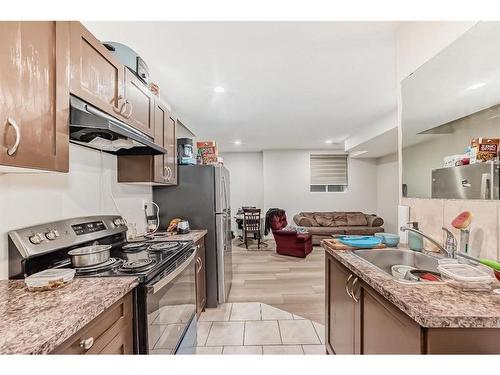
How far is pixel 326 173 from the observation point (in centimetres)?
711

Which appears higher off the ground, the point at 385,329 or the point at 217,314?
the point at 385,329

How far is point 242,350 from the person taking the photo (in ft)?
6.83

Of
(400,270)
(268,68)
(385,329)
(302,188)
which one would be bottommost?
(385,329)

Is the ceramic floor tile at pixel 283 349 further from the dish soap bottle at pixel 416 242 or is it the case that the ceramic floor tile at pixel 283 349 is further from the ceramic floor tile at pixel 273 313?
the dish soap bottle at pixel 416 242

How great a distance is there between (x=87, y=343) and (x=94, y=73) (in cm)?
128

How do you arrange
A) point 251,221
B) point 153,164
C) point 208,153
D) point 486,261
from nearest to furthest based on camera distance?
point 486,261 < point 153,164 < point 208,153 < point 251,221

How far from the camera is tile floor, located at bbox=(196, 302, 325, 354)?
2.09 m

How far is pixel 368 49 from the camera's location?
2111mm

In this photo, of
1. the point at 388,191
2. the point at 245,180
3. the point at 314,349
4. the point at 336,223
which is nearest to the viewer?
the point at 314,349

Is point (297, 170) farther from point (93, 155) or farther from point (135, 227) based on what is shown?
point (93, 155)

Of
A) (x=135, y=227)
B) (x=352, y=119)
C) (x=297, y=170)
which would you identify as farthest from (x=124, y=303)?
(x=297, y=170)

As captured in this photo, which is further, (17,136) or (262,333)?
(262,333)

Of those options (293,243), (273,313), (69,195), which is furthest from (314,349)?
(293,243)

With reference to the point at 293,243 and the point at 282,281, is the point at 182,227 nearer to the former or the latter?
the point at 282,281
